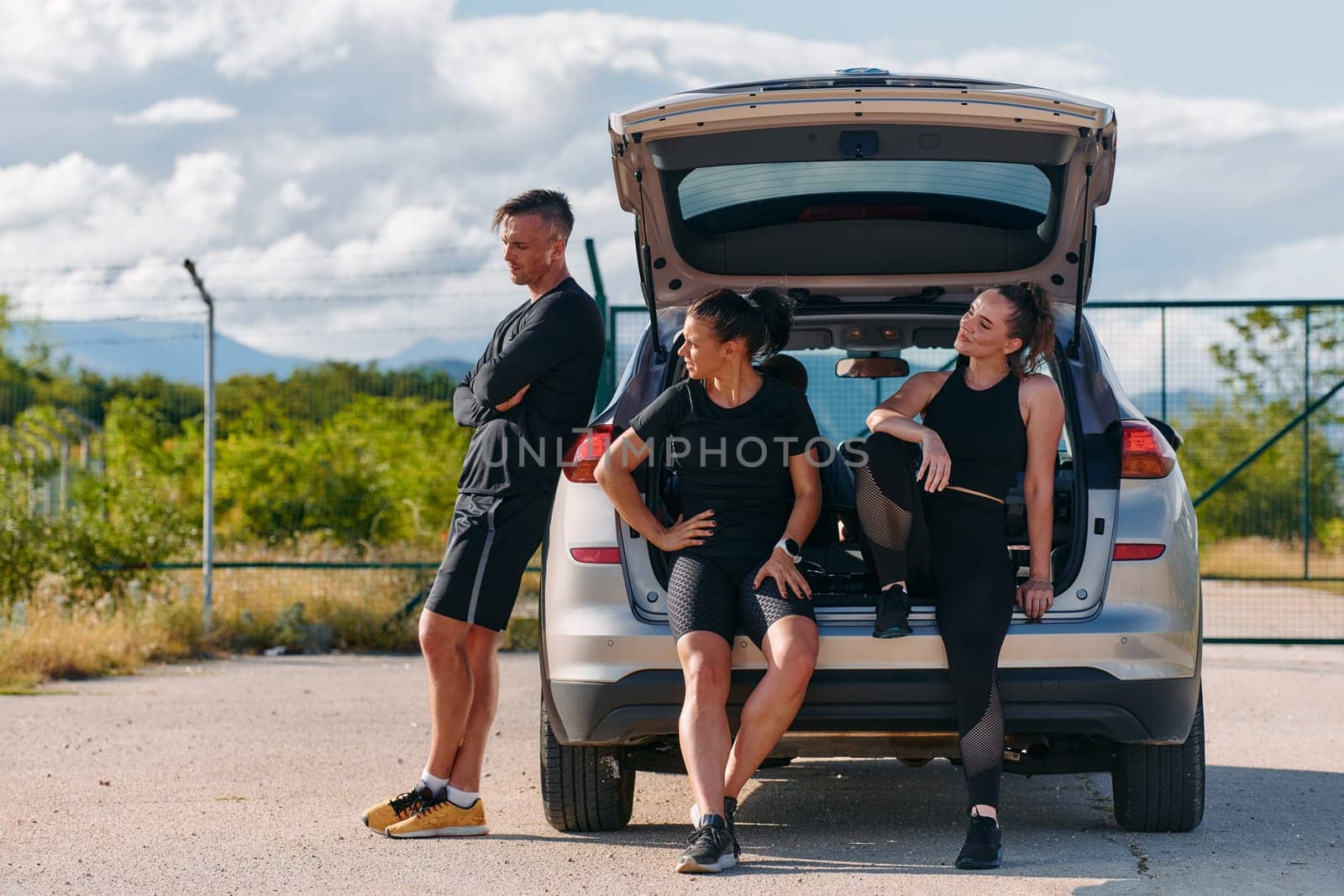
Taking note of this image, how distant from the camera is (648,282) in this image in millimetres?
5105

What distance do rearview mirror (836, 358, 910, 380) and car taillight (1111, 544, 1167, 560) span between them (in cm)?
160

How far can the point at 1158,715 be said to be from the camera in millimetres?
4312

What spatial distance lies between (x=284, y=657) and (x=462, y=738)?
6076 mm

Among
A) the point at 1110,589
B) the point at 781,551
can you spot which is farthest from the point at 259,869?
the point at 1110,589

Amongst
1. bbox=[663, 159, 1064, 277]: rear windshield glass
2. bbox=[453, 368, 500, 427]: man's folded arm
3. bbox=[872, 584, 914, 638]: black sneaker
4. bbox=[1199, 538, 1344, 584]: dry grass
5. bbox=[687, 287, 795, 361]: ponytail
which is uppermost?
bbox=[663, 159, 1064, 277]: rear windshield glass

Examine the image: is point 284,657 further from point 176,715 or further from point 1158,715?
point 1158,715

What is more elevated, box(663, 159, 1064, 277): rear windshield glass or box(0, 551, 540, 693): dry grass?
box(663, 159, 1064, 277): rear windshield glass

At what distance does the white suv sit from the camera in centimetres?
430

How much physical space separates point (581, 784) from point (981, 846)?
127cm

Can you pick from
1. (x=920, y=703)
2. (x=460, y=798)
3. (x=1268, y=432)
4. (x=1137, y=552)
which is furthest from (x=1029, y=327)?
(x=1268, y=432)

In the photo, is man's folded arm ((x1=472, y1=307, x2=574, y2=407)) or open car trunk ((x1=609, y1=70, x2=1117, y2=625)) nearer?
open car trunk ((x1=609, y1=70, x2=1117, y2=625))

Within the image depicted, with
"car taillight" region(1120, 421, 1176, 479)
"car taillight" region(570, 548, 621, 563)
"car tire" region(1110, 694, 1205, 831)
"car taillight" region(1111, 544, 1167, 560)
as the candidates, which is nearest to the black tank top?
"car taillight" region(1120, 421, 1176, 479)

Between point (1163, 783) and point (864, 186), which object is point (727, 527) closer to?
point (864, 186)

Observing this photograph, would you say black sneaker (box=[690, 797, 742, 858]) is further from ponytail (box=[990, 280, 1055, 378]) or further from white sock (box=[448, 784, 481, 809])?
ponytail (box=[990, 280, 1055, 378])
